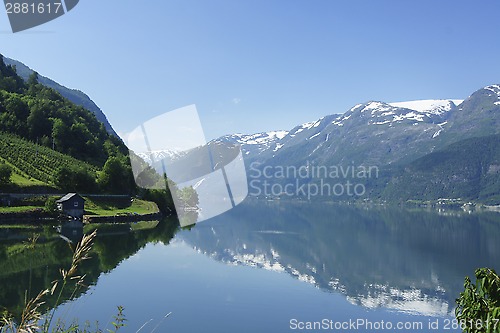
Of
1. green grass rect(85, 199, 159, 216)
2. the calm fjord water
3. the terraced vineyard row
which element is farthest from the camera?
the terraced vineyard row

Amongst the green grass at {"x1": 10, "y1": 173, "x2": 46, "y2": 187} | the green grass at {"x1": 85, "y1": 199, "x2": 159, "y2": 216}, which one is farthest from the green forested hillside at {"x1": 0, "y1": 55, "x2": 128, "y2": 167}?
the green grass at {"x1": 10, "y1": 173, "x2": 46, "y2": 187}

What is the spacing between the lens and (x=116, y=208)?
270 feet

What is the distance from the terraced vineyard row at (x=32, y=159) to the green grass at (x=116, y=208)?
9015 millimetres

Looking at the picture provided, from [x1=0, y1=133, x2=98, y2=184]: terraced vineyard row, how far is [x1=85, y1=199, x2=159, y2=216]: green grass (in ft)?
29.6

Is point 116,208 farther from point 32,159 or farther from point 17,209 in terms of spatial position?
point 17,209

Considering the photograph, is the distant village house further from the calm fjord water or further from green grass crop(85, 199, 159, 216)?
the calm fjord water

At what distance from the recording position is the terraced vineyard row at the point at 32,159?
3051 inches

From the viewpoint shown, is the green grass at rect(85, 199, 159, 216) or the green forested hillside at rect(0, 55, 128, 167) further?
the green forested hillside at rect(0, 55, 128, 167)

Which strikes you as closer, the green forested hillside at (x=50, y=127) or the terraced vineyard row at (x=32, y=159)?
the terraced vineyard row at (x=32, y=159)

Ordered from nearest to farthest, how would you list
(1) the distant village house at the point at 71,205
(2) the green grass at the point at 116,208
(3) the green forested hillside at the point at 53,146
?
(1) the distant village house at the point at 71,205, (2) the green grass at the point at 116,208, (3) the green forested hillside at the point at 53,146

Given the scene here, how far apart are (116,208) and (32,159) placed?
68.0ft

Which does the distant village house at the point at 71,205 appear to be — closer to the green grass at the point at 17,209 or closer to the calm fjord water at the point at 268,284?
the green grass at the point at 17,209

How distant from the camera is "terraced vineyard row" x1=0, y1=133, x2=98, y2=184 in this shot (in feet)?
A: 254

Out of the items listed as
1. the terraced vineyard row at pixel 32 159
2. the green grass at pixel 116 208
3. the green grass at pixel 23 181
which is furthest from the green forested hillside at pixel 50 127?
the green grass at pixel 23 181
